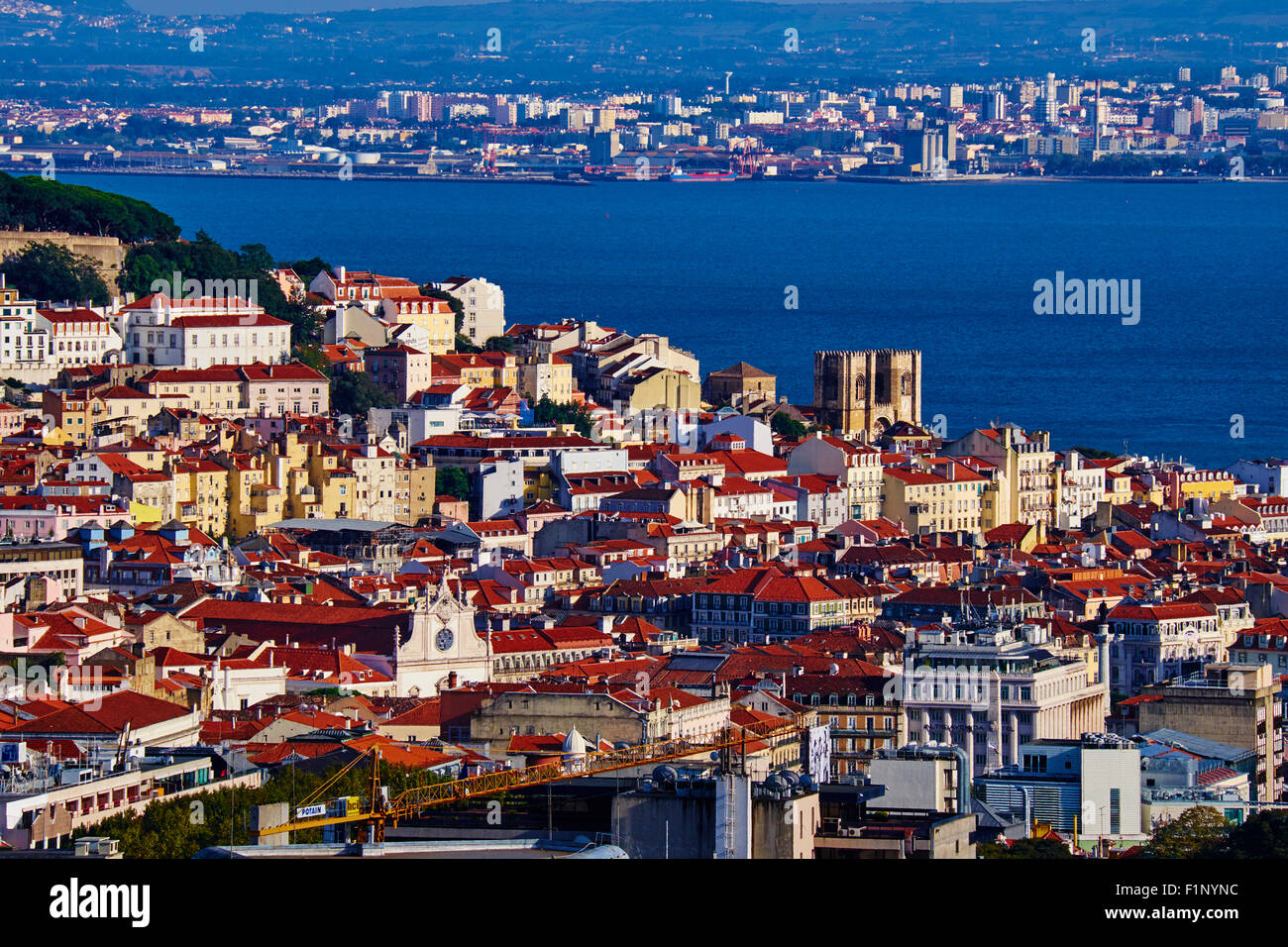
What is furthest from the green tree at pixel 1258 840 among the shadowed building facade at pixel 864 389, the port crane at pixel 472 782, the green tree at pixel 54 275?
the green tree at pixel 54 275

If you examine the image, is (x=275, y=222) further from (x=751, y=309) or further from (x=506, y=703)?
(x=506, y=703)

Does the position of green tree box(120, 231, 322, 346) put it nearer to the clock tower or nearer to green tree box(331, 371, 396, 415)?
green tree box(331, 371, 396, 415)

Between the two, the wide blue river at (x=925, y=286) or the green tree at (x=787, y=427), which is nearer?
the green tree at (x=787, y=427)

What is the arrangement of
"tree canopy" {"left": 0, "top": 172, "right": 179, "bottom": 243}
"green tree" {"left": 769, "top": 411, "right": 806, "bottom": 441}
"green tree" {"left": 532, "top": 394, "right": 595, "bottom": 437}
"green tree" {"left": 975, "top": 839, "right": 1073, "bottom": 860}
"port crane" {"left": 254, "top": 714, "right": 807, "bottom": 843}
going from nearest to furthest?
"port crane" {"left": 254, "top": 714, "right": 807, "bottom": 843}
"green tree" {"left": 975, "top": 839, "right": 1073, "bottom": 860}
"green tree" {"left": 532, "top": 394, "right": 595, "bottom": 437}
"green tree" {"left": 769, "top": 411, "right": 806, "bottom": 441}
"tree canopy" {"left": 0, "top": 172, "right": 179, "bottom": 243}

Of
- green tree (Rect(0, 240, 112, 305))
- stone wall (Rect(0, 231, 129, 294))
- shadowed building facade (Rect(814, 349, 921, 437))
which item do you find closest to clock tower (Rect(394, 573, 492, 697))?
shadowed building facade (Rect(814, 349, 921, 437))

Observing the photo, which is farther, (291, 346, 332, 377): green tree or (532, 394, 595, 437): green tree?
(291, 346, 332, 377): green tree

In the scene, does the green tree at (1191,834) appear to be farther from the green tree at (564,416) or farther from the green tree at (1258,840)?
the green tree at (564,416)
